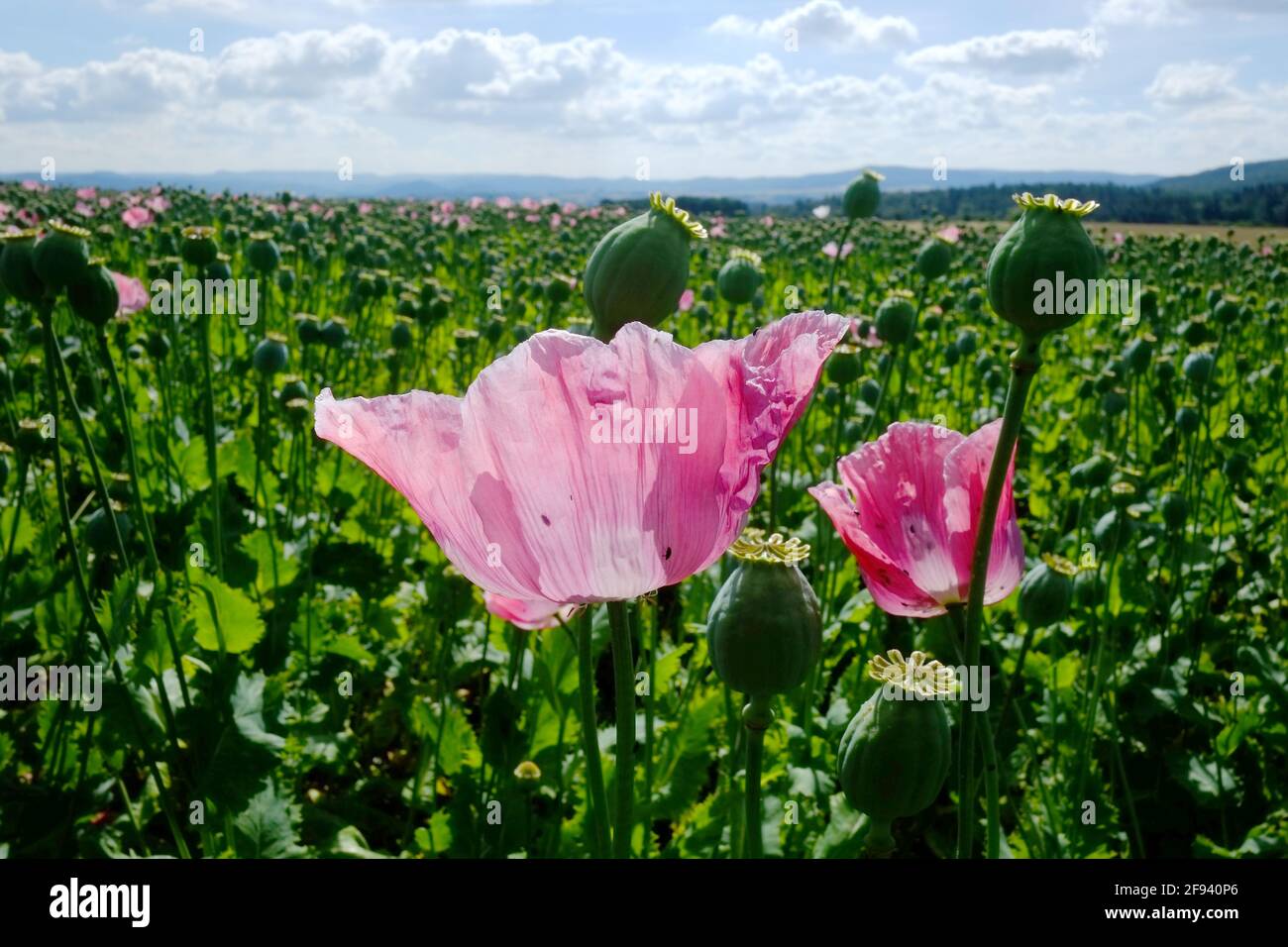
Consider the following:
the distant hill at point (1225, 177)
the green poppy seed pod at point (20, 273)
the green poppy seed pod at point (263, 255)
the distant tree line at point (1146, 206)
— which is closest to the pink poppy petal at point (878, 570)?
the green poppy seed pod at point (20, 273)

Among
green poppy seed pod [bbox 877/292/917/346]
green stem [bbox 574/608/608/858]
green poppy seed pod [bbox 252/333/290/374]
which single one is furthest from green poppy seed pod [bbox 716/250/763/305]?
green stem [bbox 574/608/608/858]

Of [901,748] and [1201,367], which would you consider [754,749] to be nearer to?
[901,748]

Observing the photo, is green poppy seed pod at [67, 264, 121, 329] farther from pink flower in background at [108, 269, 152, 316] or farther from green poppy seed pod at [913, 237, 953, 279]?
pink flower in background at [108, 269, 152, 316]

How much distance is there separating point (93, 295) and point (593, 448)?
1274 millimetres

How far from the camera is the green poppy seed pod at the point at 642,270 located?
878 millimetres

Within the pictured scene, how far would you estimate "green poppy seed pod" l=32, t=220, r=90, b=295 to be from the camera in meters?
1.56

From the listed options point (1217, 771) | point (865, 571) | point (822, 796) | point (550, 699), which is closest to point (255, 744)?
point (550, 699)

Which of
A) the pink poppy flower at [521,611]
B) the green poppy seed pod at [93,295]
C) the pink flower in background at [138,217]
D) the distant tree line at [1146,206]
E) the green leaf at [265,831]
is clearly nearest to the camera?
the pink poppy flower at [521,611]

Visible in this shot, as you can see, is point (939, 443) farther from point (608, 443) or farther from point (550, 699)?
point (550, 699)

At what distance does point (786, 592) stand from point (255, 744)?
45.7 inches

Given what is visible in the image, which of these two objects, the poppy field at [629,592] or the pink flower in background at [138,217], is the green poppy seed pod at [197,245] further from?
the pink flower in background at [138,217]

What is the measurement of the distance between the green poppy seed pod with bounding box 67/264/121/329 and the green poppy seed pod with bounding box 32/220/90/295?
13mm

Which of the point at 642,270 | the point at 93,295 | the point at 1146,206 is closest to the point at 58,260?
the point at 93,295
